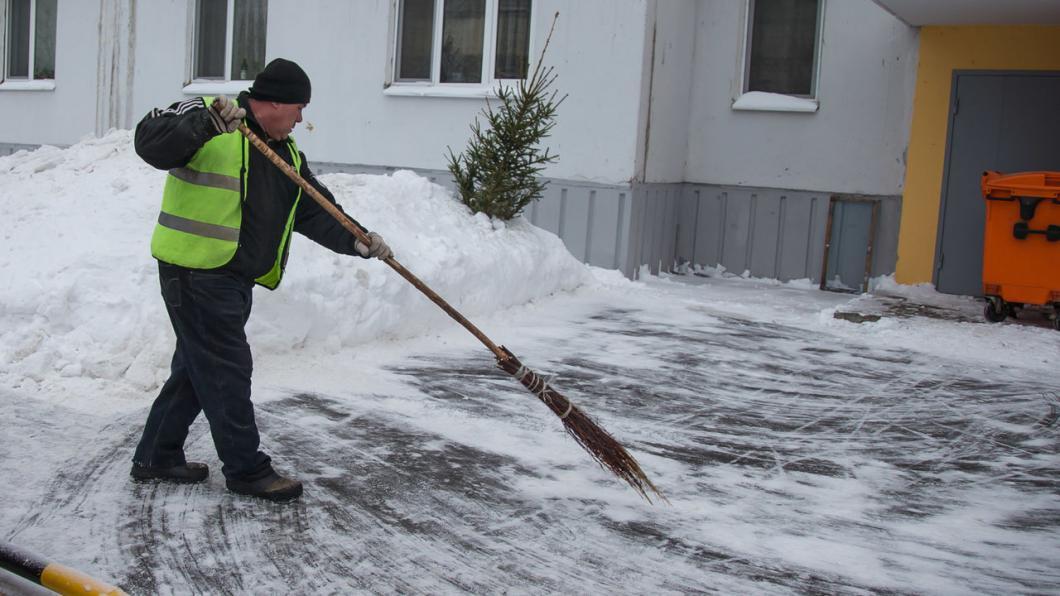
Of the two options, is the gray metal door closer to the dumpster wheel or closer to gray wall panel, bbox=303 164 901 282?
gray wall panel, bbox=303 164 901 282

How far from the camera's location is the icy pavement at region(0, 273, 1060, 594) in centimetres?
367

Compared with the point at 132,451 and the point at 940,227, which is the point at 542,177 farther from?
the point at 132,451

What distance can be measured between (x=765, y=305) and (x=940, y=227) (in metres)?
2.37

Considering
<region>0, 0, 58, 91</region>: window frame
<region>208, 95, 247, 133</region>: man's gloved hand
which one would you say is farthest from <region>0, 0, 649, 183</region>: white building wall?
<region>208, 95, 247, 133</region>: man's gloved hand

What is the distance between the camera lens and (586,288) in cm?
1010

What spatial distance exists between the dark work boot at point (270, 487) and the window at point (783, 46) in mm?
9111

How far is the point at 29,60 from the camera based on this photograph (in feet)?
52.6

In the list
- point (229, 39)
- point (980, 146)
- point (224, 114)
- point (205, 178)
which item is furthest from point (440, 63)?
point (224, 114)

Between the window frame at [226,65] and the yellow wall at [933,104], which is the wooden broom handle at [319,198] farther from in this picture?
the window frame at [226,65]

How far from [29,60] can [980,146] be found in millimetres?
13611

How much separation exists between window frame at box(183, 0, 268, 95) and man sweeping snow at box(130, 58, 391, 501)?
986 centimetres

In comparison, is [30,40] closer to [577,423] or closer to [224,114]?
[224,114]

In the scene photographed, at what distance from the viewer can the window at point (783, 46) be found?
38.4 ft

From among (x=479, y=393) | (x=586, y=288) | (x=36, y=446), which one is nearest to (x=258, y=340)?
(x=479, y=393)
